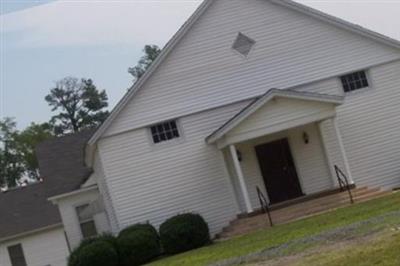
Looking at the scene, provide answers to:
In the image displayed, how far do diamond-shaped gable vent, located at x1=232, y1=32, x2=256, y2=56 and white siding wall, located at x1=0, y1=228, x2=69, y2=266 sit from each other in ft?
48.6

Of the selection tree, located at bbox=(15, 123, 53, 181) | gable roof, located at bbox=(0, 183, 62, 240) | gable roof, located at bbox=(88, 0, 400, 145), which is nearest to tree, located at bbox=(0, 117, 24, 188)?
tree, located at bbox=(15, 123, 53, 181)

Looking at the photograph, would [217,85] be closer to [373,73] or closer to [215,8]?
[215,8]

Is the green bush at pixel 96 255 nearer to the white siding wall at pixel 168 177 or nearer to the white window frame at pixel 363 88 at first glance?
the white siding wall at pixel 168 177

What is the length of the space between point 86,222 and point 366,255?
21.6 metres

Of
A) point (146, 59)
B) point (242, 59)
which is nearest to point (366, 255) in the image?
point (242, 59)

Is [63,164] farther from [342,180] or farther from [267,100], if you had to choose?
[342,180]

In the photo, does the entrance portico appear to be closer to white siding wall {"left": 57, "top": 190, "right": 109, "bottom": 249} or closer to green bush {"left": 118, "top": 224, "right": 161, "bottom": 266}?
green bush {"left": 118, "top": 224, "right": 161, "bottom": 266}

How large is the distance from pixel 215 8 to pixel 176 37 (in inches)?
69.4

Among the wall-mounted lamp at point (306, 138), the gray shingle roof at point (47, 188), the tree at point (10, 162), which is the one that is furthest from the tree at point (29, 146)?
the wall-mounted lamp at point (306, 138)

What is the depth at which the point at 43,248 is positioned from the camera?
114ft

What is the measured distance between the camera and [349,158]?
25.1 m

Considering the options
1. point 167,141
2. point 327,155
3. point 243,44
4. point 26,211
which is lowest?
point 327,155

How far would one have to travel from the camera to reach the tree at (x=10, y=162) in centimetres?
7150

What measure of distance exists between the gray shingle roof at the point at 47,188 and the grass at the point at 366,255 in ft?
67.7
